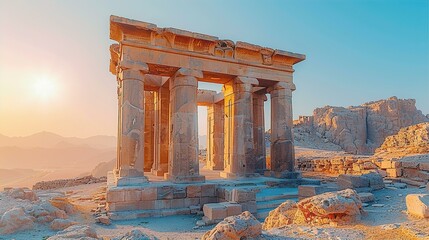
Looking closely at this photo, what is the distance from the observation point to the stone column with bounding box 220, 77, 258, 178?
35.0 feet

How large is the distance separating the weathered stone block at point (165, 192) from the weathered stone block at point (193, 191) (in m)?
0.54

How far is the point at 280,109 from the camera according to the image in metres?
11.8

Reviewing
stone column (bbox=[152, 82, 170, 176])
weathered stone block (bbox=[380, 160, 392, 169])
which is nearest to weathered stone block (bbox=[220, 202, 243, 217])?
stone column (bbox=[152, 82, 170, 176])

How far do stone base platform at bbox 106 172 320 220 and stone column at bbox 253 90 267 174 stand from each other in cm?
450

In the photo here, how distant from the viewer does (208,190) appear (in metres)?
8.78

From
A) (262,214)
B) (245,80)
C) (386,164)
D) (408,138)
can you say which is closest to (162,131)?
(245,80)

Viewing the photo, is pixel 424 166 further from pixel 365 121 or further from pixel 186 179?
pixel 365 121

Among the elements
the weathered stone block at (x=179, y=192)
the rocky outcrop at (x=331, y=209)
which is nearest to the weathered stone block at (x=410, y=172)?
the rocky outcrop at (x=331, y=209)

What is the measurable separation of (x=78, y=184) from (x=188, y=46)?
11202 millimetres

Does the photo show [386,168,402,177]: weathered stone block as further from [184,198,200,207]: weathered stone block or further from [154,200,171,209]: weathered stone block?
[154,200,171,209]: weathered stone block

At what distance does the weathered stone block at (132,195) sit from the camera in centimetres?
772

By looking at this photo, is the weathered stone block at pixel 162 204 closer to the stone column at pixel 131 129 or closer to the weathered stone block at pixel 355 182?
the stone column at pixel 131 129

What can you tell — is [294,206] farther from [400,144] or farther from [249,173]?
[400,144]

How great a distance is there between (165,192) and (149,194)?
48cm
